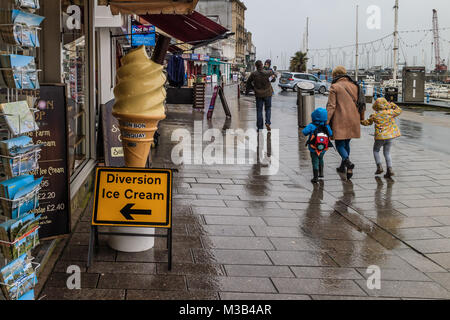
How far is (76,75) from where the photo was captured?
7.16 metres

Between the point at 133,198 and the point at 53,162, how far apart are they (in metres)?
0.94

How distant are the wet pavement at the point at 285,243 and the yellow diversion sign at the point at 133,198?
408 millimetres

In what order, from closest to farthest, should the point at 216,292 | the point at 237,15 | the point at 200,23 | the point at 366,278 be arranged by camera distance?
the point at 216,292, the point at 366,278, the point at 200,23, the point at 237,15

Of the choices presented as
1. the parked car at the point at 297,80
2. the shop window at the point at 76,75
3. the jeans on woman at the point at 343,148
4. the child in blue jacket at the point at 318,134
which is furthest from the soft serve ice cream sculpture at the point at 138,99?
the parked car at the point at 297,80

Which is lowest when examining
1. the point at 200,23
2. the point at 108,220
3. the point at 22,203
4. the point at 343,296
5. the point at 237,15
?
the point at 343,296

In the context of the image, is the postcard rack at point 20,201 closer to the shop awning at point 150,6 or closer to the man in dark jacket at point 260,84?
the shop awning at point 150,6

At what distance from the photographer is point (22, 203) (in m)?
2.89

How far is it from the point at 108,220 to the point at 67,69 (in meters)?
2.49

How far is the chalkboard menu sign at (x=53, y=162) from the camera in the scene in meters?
4.85

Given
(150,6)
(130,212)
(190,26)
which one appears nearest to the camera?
(130,212)

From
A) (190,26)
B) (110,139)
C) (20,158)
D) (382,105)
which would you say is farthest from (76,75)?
(382,105)

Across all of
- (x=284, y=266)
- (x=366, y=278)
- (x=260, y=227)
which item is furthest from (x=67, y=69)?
(x=366, y=278)

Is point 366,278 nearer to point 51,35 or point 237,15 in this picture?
point 51,35

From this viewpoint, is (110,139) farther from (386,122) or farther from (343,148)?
(386,122)
